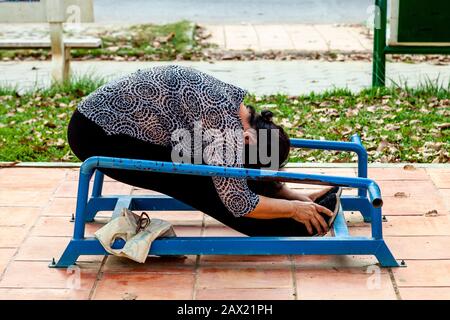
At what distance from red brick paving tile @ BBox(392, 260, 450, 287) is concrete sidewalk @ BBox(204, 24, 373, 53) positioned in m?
5.81

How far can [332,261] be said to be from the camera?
4352 millimetres

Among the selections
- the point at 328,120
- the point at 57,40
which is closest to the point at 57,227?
the point at 328,120

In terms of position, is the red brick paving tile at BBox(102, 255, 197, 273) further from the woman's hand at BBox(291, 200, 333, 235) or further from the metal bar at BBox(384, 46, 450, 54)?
the metal bar at BBox(384, 46, 450, 54)

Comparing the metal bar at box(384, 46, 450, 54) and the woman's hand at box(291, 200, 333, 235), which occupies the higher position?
the metal bar at box(384, 46, 450, 54)

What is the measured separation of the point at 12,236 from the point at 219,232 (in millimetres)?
1056

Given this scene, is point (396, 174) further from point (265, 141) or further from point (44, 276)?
point (44, 276)

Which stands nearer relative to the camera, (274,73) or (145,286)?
(145,286)

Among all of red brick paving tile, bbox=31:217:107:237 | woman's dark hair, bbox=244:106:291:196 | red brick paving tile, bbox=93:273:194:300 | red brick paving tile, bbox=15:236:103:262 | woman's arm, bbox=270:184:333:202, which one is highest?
woman's dark hair, bbox=244:106:291:196

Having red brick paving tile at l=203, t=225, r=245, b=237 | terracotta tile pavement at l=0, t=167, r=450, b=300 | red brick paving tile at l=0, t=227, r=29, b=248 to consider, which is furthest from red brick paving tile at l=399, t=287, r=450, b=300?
red brick paving tile at l=0, t=227, r=29, b=248

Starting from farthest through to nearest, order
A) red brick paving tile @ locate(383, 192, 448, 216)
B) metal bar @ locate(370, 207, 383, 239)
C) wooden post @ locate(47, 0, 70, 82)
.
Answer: wooden post @ locate(47, 0, 70, 82), red brick paving tile @ locate(383, 192, 448, 216), metal bar @ locate(370, 207, 383, 239)

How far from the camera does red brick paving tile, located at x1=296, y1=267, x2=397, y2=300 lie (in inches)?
156

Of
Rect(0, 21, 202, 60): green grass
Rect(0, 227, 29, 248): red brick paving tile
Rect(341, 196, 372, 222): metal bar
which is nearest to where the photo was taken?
Rect(0, 227, 29, 248): red brick paving tile
